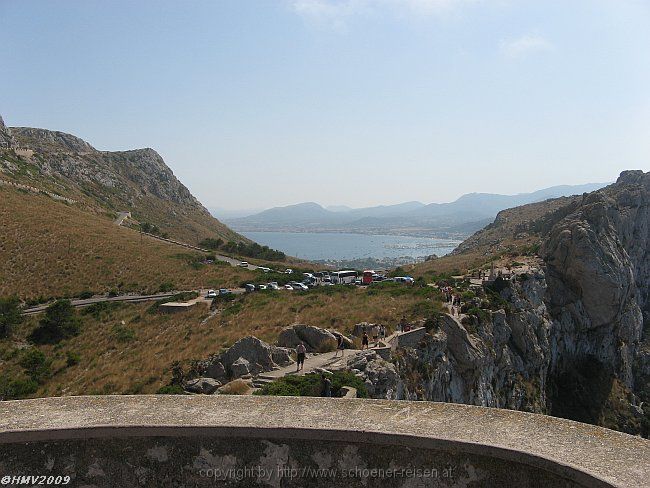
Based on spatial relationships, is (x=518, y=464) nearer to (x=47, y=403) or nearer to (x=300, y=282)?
(x=47, y=403)

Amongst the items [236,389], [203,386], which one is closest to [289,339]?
[203,386]

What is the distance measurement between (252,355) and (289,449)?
12845 millimetres

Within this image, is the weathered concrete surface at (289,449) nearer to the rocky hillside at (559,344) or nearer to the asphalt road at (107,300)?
the rocky hillside at (559,344)

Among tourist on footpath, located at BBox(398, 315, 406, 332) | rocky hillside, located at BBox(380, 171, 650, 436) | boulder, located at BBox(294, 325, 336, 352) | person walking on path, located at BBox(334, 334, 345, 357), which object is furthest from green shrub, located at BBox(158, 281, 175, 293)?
person walking on path, located at BBox(334, 334, 345, 357)

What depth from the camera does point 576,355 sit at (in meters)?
43.5

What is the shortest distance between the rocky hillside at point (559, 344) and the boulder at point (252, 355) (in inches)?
154

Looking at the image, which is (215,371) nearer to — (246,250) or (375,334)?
(375,334)

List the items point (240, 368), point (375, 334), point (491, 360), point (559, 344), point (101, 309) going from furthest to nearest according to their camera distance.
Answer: point (559, 344)
point (101, 309)
point (491, 360)
point (375, 334)
point (240, 368)

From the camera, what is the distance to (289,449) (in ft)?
15.2

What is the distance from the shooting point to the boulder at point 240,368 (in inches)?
629

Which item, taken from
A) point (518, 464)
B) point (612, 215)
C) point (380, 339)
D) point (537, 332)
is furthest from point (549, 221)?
point (518, 464)

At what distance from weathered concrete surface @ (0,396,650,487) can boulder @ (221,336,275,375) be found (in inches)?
477

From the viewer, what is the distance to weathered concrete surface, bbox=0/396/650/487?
441cm

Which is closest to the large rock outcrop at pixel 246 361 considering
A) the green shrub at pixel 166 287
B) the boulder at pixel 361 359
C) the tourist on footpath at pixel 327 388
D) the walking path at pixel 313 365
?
the walking path at pixel 313 365
